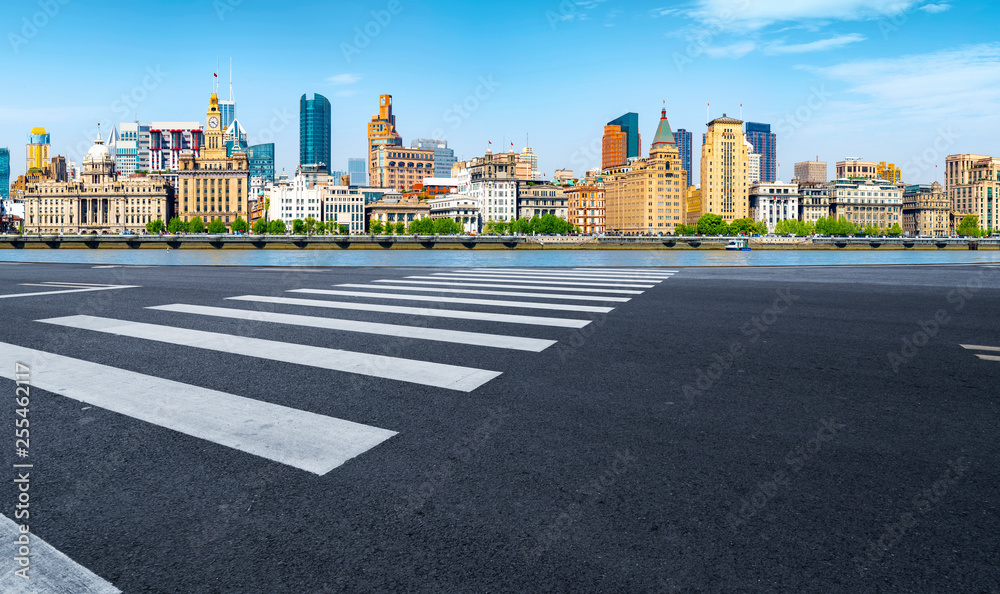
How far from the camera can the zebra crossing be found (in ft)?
14.0

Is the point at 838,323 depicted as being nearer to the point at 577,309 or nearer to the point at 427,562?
the point at 577,309

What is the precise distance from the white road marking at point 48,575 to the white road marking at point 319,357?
302 cm

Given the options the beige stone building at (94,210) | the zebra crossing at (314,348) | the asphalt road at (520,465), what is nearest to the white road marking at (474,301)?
the zebra crossing at (314,348)

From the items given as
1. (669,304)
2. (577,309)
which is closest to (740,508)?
(577,309)

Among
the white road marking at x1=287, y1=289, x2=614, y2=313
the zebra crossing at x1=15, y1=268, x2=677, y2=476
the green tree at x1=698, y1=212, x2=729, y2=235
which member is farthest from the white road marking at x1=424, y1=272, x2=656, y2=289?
the green tree at x1=698, y1=212, x2=729, y2=235

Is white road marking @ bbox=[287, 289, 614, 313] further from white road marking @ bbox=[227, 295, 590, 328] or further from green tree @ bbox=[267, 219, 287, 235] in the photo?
green tree @ bbox=[267, 219, 287, 235]

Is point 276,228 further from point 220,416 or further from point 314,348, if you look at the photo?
point 220,416

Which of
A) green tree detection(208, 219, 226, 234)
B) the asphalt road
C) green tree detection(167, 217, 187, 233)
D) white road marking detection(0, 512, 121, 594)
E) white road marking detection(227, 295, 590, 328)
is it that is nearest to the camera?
white road marking detection(0, 512, 121, 594)

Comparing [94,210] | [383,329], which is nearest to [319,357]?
[383,329]

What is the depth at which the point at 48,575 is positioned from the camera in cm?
268

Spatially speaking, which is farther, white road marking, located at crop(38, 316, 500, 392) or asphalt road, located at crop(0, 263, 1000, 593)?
white road marking, located at crop(38, 316, 500, 392)

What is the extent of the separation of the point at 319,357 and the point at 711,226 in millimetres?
199448

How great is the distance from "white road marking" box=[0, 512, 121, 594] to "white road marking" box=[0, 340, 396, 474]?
1174mm

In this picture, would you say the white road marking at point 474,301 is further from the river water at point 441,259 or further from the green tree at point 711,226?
the green tree at point 711,226
